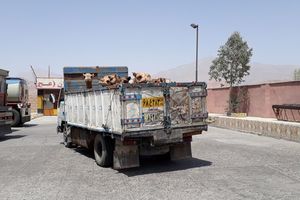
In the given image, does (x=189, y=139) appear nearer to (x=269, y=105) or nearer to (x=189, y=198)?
(x=189, y=198)

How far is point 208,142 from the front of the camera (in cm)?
1579

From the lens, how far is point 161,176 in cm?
913

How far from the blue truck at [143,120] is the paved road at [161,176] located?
0.47 meters

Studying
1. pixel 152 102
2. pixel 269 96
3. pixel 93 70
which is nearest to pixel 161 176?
pixel 152 102

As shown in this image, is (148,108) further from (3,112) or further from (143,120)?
(3,112)

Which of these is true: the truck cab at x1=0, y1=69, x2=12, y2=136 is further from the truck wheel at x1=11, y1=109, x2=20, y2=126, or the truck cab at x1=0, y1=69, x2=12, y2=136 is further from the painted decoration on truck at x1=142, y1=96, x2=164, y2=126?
the painted decoration on truck at x1=142, y1=96, x2=164, y2=126

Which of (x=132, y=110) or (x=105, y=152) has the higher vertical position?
(x=132, y=110)

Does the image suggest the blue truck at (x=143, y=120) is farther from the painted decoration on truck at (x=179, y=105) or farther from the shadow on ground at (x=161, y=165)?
the shadow on ground at (x=161, y=165)

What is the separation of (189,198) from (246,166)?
11.8 feet

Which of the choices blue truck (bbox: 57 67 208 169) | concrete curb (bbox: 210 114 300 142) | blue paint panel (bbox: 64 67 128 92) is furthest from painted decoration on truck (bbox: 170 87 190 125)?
concrete curb (bbox: 210 114 300 142)

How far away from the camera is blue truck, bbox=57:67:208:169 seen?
30.2 feet

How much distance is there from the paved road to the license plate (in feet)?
5.46

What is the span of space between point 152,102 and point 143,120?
513mm

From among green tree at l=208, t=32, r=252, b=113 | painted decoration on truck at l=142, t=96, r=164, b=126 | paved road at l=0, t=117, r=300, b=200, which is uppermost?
green tree at l=208, t=32, r=252, b=113
